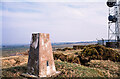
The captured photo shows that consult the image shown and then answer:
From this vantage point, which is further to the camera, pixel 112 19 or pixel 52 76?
A: pixel 112 19

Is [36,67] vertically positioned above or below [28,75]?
above

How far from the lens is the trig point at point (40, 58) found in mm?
4723

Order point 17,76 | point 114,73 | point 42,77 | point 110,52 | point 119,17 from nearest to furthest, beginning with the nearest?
point 42,77 < point 17,76 < point 114,73 < point 110,52 < point 119,17

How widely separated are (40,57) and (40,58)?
0.04 metres

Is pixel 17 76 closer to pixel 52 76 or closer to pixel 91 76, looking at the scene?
pixel 52 76

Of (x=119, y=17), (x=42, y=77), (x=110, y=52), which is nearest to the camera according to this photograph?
(x=42, y=77)

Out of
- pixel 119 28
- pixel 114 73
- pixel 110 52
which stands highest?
pixel 119 28

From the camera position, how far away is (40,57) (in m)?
4.73

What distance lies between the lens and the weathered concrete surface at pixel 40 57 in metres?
4.72

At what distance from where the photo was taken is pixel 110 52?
9523 millimetres

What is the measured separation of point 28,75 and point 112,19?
25.4 meters

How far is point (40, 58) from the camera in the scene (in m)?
4.73

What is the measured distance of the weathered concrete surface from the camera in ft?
15.5

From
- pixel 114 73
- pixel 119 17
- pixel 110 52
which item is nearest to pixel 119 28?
pixel 119 17
